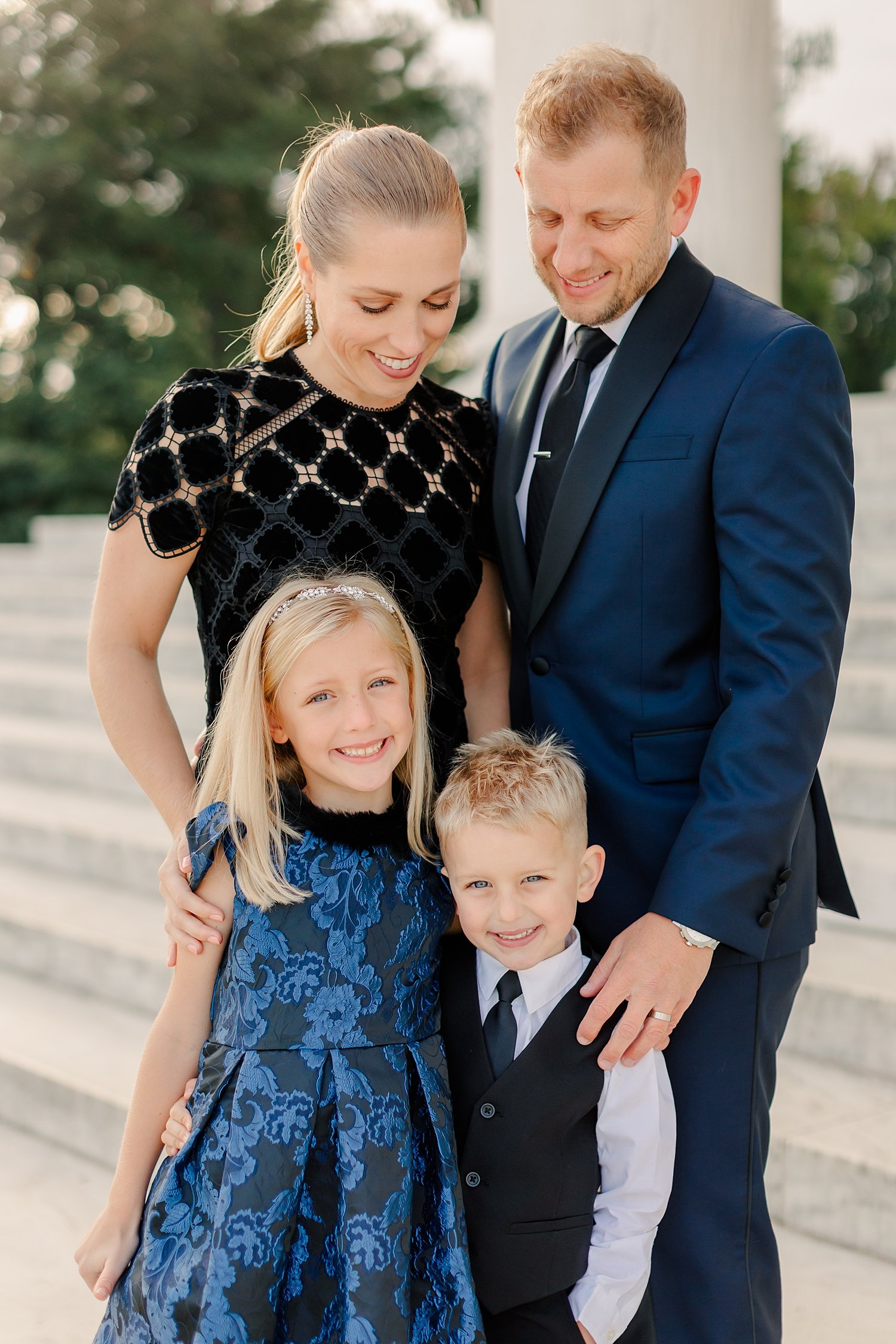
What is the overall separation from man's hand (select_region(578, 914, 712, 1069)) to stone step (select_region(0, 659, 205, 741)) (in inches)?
129

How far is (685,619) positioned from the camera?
1.66 m

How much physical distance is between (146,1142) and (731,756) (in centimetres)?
94

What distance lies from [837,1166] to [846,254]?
64.8 feet

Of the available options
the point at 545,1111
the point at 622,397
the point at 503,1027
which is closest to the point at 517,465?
the point at 622,397

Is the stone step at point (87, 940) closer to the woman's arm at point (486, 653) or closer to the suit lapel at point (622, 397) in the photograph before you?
the woman's arm at point (486, 653)

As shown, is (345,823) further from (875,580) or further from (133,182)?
(133,182)

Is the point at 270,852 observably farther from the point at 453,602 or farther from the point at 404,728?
the point at 453,602

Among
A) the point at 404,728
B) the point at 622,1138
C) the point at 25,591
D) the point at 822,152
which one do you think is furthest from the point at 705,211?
the point at 822,152

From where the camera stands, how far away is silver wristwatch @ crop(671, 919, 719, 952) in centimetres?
154

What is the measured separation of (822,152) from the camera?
1864cm

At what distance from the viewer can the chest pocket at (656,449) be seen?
1618 mm

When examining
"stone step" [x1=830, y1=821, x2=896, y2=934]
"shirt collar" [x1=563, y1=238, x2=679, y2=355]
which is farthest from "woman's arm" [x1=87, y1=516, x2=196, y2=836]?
"stone step" [x1=830, y1=821, x2=896, y2=934]

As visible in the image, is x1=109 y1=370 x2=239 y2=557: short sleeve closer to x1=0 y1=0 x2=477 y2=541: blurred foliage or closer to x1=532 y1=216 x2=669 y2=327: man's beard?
x1=532 y1=216 x2=669 y2=327: man's beard

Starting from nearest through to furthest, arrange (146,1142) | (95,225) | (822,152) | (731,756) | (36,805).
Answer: (731,756) < (146,1142) < (36,805) < (95,225) < (822,152)
